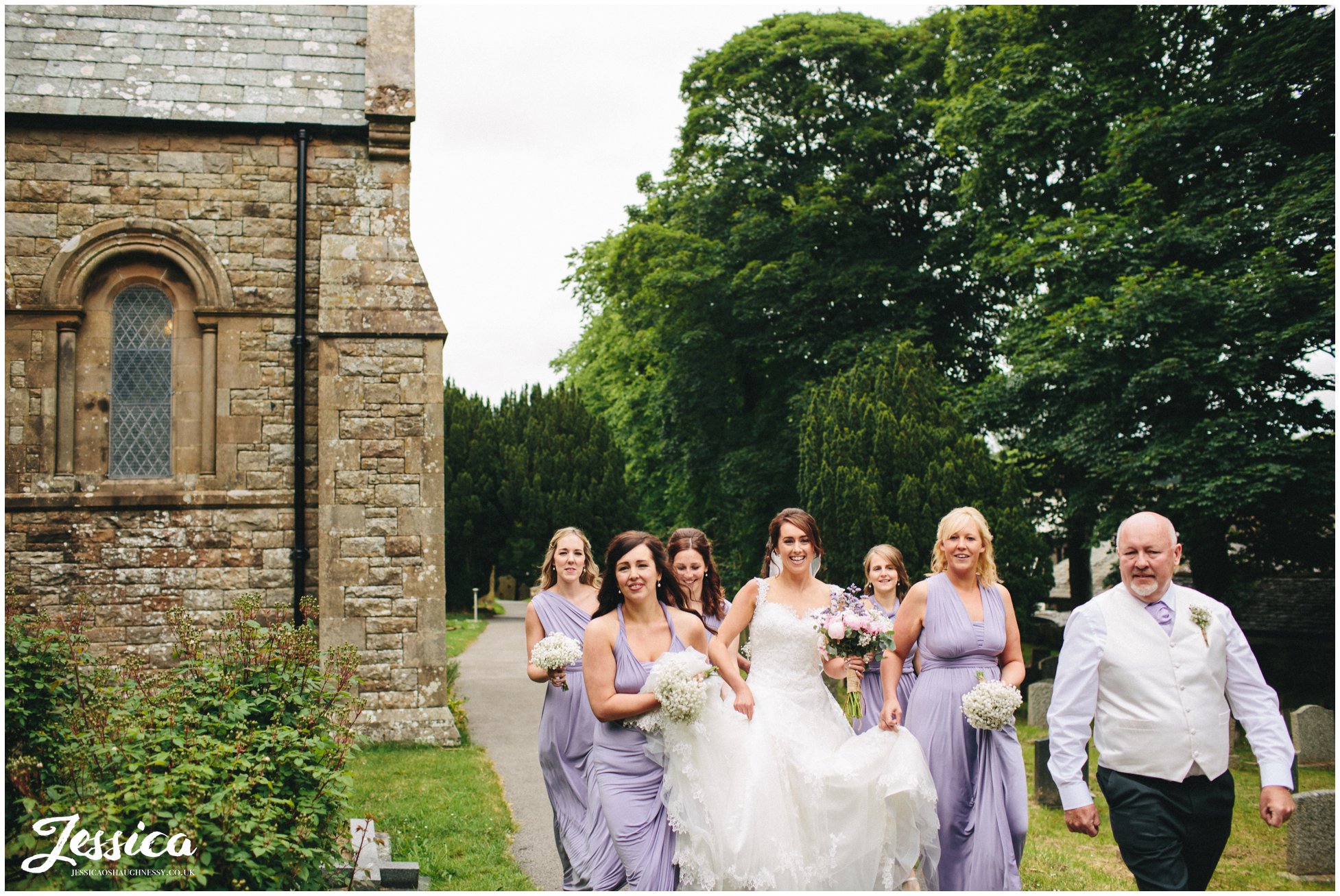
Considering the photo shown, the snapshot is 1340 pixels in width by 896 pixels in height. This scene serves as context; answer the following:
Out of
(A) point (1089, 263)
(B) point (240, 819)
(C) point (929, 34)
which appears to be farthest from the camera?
(C) point (929, 34)

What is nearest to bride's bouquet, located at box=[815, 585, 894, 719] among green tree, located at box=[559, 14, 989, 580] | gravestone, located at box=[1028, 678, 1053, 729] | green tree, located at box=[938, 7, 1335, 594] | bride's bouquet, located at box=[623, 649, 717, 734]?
bride's bouquet, located at box=[623, 649, 717, 734]

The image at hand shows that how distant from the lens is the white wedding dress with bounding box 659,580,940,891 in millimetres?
4844

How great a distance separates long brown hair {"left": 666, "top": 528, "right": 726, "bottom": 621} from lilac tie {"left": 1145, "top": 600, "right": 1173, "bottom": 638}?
2.90 metres

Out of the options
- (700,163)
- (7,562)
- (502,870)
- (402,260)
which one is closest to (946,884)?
(502,870)

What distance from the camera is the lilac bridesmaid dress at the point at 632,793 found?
4801 millimetres

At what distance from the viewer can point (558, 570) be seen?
6.75 m

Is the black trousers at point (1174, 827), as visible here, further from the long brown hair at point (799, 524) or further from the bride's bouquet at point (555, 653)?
the bride's bouquet at point (555, 653)

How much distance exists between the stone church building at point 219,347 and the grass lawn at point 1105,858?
5993mm

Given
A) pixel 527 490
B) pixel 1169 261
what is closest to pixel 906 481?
pixel 1169 261

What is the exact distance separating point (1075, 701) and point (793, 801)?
4.77ft

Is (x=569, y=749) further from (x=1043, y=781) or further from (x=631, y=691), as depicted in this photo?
(x=1043, y=781)

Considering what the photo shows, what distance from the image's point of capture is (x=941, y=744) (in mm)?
5609

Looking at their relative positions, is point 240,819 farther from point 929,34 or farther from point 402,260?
point 929,34

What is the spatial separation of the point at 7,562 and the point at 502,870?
22.0 feet
